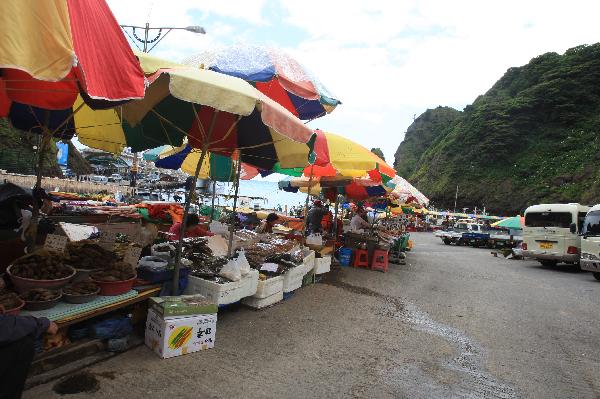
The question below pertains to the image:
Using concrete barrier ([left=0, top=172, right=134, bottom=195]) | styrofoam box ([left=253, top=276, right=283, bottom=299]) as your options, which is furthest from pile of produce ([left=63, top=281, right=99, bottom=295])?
concrete barrier ([left=0, top=172, right=134, bottom=195])

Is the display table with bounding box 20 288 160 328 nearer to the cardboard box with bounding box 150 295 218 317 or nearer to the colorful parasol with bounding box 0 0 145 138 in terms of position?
the cardboard box with bounding box 150 295 218 317

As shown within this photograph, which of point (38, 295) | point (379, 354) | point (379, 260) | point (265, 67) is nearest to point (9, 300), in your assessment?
point (38, 295)

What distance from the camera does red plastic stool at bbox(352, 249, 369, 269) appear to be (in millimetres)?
11797

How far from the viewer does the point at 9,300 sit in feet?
10.5

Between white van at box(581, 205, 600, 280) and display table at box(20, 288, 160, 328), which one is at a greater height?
white van at box(581, 205, 600, 280)

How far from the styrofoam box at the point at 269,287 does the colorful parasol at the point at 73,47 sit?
12.6 feet

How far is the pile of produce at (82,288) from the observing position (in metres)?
3.76

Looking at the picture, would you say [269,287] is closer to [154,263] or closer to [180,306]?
[154,263]

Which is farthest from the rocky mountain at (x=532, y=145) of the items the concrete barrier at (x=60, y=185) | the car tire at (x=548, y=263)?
the concrete barrier at (x=60, y=185)

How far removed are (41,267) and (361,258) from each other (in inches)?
368

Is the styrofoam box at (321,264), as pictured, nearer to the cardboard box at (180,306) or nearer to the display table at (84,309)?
the cardboard box at (180,306)

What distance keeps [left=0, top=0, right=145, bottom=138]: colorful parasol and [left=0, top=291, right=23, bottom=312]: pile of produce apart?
180 cm

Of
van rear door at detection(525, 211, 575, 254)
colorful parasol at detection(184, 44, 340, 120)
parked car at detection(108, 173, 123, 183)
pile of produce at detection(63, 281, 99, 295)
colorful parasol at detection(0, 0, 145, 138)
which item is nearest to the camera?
colorful parasol at detection(0, 0, 145, 138)

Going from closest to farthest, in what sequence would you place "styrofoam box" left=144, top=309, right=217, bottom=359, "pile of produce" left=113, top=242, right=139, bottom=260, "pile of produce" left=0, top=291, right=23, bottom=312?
"pile of produce" left=0, top=291, right=23, bottom=312 < "styrofoam box" left=144, top=309, right=217, bottom=359 < "pile of produce" left=113, top=242, right=139, bottom=260
